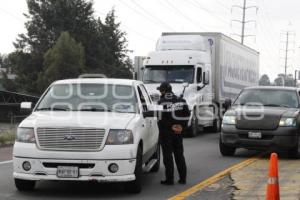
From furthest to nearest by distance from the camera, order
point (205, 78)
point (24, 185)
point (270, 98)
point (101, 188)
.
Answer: point (205, 78) → point (270, 98) → point (101, 188) → point (24, 185)

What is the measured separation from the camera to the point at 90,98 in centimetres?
973

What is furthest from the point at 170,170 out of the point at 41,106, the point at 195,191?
the point at 41,106

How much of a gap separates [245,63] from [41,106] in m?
20.7

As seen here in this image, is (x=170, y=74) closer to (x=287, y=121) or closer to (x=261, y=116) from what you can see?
(x=261, y=116)

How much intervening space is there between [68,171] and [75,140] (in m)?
0.44

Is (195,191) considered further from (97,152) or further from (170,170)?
(97,152)

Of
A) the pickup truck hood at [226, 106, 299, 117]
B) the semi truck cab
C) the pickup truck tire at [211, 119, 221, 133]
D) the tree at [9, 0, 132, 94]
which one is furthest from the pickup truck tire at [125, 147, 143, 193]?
Answer: the tree at [9, 0, 132, 94]

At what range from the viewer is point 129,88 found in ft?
33.3

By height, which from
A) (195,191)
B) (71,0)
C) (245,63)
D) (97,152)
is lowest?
(195,191)

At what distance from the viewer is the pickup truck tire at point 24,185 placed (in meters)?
8.98

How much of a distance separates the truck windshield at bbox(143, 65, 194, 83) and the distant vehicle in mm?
6845

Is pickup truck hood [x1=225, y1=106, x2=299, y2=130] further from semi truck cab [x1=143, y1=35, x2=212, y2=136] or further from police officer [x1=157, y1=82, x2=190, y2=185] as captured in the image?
semi truck cab [x1=143, y1=35, x2=212, y2=136]

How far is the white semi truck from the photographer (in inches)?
832

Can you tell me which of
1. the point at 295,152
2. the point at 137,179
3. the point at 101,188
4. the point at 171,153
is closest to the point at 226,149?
the point at 295,152
